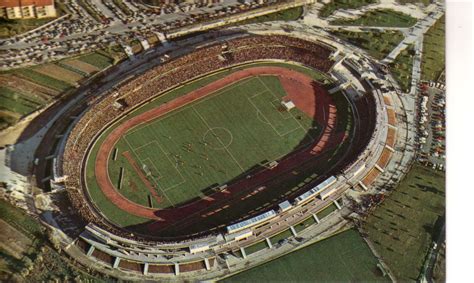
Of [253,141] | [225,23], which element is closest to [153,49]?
[225,23]

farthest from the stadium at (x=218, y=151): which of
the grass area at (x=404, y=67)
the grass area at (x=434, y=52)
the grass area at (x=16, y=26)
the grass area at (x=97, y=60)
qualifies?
the grass area at (x=16, y=26)

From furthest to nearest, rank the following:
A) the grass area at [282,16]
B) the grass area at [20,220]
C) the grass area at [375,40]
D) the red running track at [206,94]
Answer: the grass area at [282,16] < the grass area at [375,40] < the red running track at [206,94] < the grass area at [20,220]

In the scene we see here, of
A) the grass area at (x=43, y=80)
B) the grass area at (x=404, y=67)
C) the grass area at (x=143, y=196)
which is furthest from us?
the grass area at (x=404, y=67)


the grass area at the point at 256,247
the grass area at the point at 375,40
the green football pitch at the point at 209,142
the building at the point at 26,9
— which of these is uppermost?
the building at the point at 26,9

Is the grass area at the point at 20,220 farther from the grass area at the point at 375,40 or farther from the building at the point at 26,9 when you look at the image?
the grass area at the point at 375,40

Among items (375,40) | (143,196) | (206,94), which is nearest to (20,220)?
(143,196)

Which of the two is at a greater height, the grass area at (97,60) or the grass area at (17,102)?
the grass area at (97,60)

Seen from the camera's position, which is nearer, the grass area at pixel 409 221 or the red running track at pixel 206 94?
the grass area at pixel 409 221

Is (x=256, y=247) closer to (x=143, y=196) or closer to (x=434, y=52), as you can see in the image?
(x=143, y=196)
